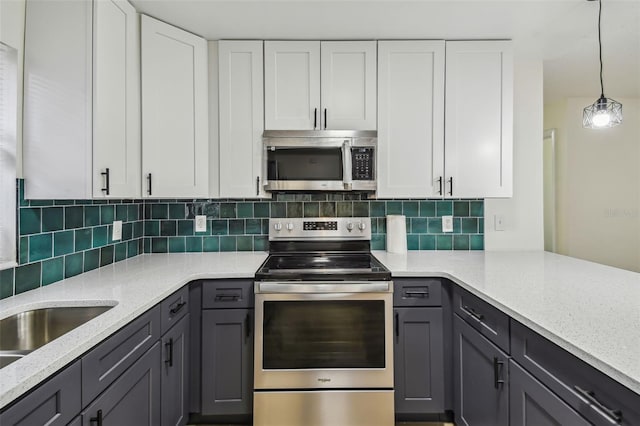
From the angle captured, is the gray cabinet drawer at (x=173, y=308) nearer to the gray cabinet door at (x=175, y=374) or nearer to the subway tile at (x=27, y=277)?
the gray cabinet door at (x=175, y=374)

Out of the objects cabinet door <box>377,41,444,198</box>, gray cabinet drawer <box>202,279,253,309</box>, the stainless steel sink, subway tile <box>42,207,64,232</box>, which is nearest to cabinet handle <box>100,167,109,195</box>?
subway tile <box>42,207,64,232</box>

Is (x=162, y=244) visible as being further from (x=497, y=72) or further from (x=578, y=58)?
(x=578, y=58)

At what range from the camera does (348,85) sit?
2244 millimetres

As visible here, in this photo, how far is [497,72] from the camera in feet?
7.38

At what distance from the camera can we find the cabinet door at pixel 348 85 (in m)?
2.23

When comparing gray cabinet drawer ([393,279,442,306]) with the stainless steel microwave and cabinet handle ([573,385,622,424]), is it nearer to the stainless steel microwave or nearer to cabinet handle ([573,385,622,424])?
the stainless steel microwave

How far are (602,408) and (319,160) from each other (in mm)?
1709

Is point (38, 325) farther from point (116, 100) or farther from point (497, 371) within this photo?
point (497, 371)

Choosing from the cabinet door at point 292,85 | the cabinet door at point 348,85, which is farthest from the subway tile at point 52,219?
the cabinet door at point 348,85

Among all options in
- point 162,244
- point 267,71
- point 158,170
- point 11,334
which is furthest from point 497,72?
point 11,334

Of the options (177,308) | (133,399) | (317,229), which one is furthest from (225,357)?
(317,229)

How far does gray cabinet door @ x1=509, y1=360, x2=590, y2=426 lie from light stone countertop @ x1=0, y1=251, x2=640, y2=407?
0.63 ft

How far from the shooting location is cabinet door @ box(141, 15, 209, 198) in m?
2.00

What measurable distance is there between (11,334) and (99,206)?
88 cm
